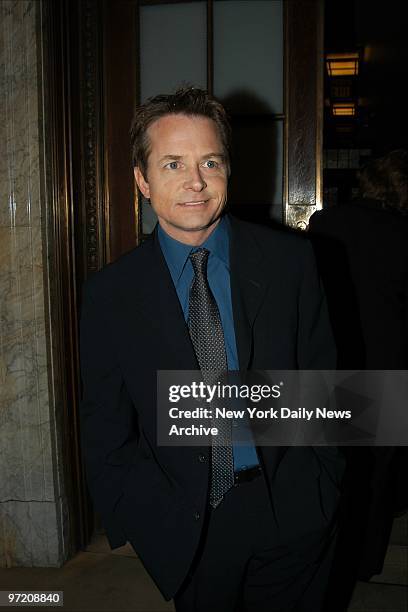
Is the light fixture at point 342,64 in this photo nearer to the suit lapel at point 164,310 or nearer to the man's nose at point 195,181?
the man's nose at point 195,181

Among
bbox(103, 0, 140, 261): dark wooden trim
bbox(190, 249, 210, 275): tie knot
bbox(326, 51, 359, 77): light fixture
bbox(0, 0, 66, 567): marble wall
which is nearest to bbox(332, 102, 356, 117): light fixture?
bbox(326, 51, 359, 77): light fixture

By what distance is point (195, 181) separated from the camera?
1.41 m

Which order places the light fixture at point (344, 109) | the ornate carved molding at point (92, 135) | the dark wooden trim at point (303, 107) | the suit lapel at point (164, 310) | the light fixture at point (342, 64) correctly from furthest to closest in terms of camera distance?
the light fixture at point (344, 109) < the light fixture at point (342, 64) < the ornate carved molding at point (92, 135) < the dark wooden trim at point (303, 107) < the suit lapel at point (164, 310)

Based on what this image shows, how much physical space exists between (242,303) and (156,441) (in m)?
0.41

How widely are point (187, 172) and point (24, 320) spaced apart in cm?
133

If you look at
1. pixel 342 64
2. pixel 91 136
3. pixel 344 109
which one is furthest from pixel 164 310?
pixel 344 109

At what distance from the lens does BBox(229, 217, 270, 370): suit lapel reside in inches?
54.7

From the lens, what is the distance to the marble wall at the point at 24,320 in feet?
7.79

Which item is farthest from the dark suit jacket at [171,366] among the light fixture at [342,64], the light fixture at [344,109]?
the light fixture at [344,109]

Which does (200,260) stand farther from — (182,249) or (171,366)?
(171,366)

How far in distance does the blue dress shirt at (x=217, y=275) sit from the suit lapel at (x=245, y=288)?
0.04 metres

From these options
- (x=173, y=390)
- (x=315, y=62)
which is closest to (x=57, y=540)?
(x=173, y=390)

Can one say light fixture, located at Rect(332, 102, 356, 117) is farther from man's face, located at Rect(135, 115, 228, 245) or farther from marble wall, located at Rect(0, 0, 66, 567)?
man's face, located at Rect(135, 115, 228, 245)

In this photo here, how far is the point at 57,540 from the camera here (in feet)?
8.45
